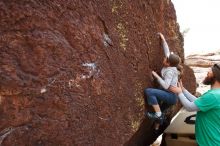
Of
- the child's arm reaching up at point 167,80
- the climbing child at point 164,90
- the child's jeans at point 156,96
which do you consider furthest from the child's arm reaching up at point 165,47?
the child's jeans at point 156,96

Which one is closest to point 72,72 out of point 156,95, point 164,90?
point 156,95

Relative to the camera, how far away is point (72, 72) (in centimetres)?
370

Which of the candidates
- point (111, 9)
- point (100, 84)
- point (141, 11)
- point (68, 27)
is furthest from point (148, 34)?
point (68, 27)

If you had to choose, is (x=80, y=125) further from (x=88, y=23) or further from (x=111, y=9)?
(x=111, y=9)

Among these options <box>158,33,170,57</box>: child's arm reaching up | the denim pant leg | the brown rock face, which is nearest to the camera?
the brown rock face

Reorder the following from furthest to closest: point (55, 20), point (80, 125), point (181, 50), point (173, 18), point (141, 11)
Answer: point (181, 50), point (173, 18), point (141, 11), point (80, 125), point (55, 20)

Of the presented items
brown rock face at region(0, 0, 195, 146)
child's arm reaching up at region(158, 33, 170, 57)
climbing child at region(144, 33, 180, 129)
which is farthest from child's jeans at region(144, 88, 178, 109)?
child's arm reaching up at region(158, 33, 170, 57)

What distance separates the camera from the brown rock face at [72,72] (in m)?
3.25

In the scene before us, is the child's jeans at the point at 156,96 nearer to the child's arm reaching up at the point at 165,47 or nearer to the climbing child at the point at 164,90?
the climbing child at the point at 164,90

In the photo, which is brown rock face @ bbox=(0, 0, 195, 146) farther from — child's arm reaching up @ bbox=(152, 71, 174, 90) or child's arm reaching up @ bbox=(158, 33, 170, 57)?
child's arm reaching up @ bbox=(158, 33, 170, 57)

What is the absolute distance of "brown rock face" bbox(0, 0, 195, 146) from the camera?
3248mm

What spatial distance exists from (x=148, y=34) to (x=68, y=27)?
5.98ft

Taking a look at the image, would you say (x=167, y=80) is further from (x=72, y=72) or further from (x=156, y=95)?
(x=72, y=72)

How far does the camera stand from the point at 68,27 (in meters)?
3.64
